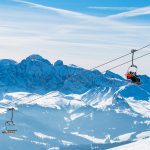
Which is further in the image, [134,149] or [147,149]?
[134,149]

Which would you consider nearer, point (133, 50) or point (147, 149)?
point (133, 50)

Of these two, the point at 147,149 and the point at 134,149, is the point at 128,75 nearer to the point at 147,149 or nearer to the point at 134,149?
the point at 147,149

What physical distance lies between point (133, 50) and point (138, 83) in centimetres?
364

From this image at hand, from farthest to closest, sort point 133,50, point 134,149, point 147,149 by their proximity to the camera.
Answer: point 134,149 → point 147,149 → point 133,50

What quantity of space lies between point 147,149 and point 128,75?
410 inches

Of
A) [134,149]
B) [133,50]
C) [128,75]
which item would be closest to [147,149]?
[134,149]

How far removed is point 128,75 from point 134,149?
14.4 metres

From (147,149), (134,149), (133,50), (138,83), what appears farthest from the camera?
(134,149)

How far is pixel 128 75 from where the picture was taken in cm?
3406

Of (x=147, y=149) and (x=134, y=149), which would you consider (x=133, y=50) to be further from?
(x=134, y=149)

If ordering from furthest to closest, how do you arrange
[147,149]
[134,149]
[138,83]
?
[134,149], [147,149], [138,83]

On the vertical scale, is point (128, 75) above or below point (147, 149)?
above

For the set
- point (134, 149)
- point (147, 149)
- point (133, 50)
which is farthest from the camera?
point (134, 149)

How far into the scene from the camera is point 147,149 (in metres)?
42.0
